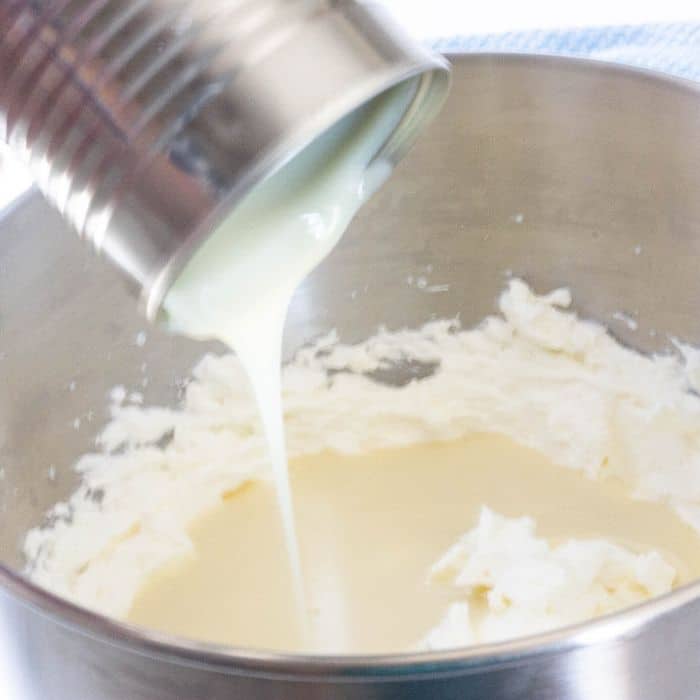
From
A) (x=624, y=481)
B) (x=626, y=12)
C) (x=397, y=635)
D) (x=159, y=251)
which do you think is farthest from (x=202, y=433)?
(x=626, y=12)

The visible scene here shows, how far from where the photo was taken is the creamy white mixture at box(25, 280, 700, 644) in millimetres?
1014

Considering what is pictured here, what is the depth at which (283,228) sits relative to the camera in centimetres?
71

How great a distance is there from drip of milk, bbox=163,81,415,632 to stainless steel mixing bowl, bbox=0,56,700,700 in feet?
0.72

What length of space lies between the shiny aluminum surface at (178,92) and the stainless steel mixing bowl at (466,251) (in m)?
0.38

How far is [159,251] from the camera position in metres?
0.52

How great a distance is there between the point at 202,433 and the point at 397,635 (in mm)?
291

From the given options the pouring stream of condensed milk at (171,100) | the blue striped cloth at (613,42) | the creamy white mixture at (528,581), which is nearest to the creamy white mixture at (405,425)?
the creamy white mixture at (528,581)

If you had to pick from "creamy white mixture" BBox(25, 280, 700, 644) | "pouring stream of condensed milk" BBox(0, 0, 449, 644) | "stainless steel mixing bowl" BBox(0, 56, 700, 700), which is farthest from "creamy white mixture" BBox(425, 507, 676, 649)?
"pouring stream of condensed milk" BBox(0, 0, 449, 644)

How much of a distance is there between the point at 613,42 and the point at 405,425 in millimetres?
475

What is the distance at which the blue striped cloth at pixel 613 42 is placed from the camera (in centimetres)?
119

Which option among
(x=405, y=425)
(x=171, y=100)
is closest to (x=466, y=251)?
(x=405, y=425)

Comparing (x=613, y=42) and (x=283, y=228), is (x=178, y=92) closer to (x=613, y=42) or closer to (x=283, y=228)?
(x=283, y=228)

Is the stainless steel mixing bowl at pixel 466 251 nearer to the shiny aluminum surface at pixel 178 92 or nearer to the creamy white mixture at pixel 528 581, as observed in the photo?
the creamy white mixture at pixel 528 581

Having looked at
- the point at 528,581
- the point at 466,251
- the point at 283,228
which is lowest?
the point at 528,581
